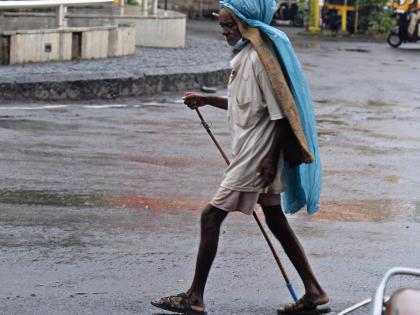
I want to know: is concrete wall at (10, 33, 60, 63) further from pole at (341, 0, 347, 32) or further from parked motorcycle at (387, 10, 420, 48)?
pole at (341, 0, 347, 32)

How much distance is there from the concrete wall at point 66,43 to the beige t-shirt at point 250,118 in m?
11.4

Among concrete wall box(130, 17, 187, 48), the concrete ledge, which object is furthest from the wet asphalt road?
concrete wall box(130, 17, 187, 48)

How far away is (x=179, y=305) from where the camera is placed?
6.15 metres

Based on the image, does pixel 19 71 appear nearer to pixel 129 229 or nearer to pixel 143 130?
pixel 143 130

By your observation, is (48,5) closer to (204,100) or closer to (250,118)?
(204,100)

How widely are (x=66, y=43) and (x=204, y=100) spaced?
12.0 m

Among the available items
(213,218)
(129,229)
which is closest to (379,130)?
(129,229)

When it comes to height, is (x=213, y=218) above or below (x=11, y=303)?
above

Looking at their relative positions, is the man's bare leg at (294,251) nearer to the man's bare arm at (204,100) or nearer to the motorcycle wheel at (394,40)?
the man's bare arm at (204,100)

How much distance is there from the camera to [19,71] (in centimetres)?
1627

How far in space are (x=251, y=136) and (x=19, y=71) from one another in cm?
1077

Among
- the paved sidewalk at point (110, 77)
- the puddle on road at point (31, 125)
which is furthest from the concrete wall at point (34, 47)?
the puddle on road at point (31, 125)

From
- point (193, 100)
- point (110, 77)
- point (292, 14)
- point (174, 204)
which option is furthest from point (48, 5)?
point (292, 14)

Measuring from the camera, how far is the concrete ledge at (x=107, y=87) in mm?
15250
